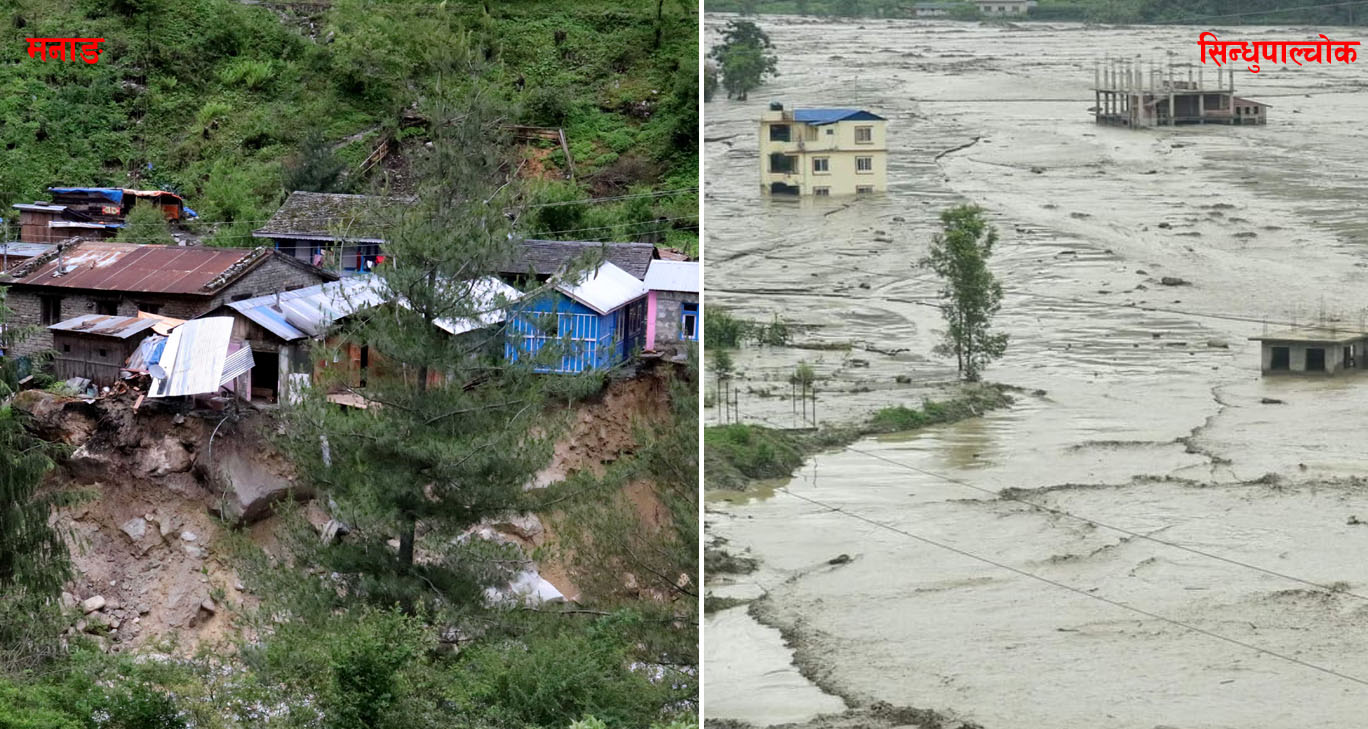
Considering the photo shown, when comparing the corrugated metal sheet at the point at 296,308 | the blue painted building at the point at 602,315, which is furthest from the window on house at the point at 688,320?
the corrugated metal sheet at the point at 296,308

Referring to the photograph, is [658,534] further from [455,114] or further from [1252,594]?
[1252,594]

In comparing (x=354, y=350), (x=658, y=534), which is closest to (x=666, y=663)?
(x=658, y=534)

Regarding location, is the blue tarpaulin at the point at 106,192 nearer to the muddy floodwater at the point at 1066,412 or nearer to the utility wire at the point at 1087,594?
the muddy floodwater at the point at 1066,412

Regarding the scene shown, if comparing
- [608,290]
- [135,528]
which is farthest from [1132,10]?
[135,528]

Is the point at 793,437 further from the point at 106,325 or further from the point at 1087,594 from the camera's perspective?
the point at 106,325

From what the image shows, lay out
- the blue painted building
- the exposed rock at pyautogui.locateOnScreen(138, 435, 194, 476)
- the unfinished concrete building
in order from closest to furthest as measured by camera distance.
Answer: the unfinished concrete building < the exposed rock at pyautogui.locateOnScreen(138, 435, 194, 476) < the blue painted building

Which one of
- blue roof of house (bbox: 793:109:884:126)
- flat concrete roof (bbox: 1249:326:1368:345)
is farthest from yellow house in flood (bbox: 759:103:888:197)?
flat concrete roof (bbox: 1249:326:1368:345)

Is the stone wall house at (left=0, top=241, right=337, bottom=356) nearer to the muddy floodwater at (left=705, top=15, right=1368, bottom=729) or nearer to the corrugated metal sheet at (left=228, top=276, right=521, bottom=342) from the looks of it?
the corrugated metal sheet at (left=228, top=276, right=521, bottom=342)
